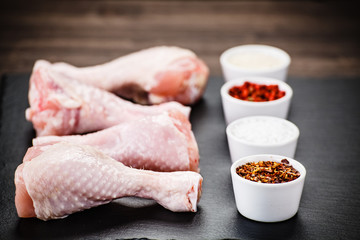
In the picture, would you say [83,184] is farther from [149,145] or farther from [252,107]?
[252,107]

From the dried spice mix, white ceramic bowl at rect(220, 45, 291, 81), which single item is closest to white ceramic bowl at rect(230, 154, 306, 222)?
the dried spice mix

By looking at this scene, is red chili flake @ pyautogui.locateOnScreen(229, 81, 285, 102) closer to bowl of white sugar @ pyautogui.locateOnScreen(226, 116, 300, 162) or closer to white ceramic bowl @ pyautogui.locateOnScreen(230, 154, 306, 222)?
bowl of white sugar @ pyautogui.locateOnScreen(226, 116, 300, 162)

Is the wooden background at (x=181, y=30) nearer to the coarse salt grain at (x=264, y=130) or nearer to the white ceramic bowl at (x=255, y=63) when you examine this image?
the white ceramic bowl at (x=255, y=63)

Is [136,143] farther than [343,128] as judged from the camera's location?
No

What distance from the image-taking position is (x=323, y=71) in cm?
392

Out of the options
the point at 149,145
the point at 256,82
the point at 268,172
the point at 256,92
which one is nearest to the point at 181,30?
the point at 256,82

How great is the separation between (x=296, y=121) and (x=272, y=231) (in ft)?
2.92

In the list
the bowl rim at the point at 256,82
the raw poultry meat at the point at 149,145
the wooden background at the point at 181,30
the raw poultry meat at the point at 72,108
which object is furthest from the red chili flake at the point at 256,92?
the wooden background at the point at 181,30

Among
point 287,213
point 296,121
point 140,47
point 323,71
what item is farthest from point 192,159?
point 140,47

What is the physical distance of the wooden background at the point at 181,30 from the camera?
417 cm

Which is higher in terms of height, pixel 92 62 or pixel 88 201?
pixel 88 201

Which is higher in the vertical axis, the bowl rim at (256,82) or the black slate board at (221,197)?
the bowl rim at (256,82)

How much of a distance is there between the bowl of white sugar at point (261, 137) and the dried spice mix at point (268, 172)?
18 cm

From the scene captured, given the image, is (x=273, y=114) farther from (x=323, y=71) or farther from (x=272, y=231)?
(x=323, y=71)
